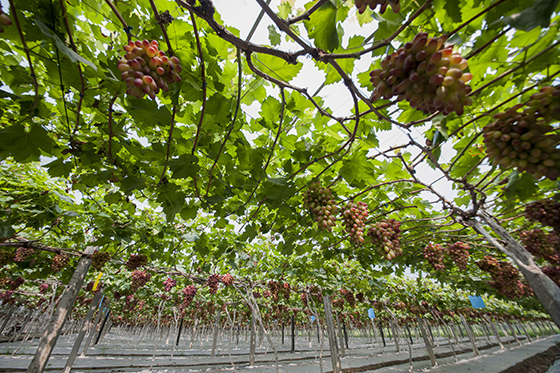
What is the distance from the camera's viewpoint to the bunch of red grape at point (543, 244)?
9.67ft

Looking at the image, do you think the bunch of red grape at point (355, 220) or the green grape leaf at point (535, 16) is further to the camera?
the bunch of red grape at point (355, 220)

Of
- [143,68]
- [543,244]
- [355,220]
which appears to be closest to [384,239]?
[355,220]

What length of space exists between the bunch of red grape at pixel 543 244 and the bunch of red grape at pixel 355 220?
2.70 metres

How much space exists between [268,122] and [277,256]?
19.7 feet

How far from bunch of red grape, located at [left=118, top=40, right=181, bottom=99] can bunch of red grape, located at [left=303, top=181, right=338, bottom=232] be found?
5.32ft

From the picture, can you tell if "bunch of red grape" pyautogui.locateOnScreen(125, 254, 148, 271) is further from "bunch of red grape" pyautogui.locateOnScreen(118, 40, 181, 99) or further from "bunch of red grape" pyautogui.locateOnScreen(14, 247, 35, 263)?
"bunch of red grape" pyautogui.locateOnScreen(118, 40, 181, 99)

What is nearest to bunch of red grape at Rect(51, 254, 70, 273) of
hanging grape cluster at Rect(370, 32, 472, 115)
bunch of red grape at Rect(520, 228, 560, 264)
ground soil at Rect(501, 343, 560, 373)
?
hanging grape cluster at Rect(370, 32, 472, 115)

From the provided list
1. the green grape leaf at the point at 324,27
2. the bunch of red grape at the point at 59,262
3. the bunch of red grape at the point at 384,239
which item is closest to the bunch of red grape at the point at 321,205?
the bunch of red grape at the point at 384,239

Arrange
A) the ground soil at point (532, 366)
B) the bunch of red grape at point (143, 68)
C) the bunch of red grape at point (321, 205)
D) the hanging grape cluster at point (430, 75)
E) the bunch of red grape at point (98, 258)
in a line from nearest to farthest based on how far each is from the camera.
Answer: the hanging grape cluster at point (430, 75) < the bunch of red grape at point (143, 68) < the bunch of red grape at point (321, 205) < the bunch of red grape at point (98, 258) < the ground soil at point (532, 366)

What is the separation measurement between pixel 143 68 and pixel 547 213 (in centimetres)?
382

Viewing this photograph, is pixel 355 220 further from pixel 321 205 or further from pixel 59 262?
pixel 59 262

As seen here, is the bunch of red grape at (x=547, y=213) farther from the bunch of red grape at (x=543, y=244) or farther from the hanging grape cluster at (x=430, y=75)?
the hanging grape cluster at (x=430, y=75)

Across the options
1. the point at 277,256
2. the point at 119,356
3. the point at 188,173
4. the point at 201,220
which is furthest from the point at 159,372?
the point at 188,173

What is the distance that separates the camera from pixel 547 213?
237 centimetres
